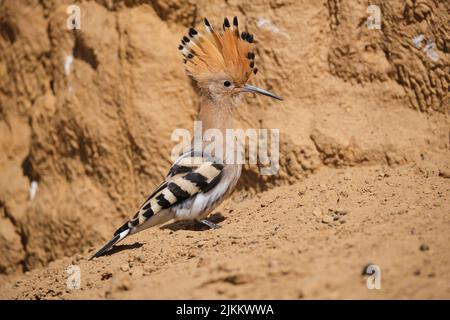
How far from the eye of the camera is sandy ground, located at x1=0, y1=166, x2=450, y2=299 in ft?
9.41

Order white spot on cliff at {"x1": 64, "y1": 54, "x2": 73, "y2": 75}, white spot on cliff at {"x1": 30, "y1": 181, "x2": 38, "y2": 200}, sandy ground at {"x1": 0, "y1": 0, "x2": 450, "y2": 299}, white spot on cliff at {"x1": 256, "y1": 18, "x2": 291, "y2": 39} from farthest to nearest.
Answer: white spot on cliff at {"x1": 30, "y1": 181, "x2": 38, "y2": 200}
white spot on cliff at {"x1": 64, "y1": 54, "x2": 73, "y2": 75}
white spot on cliff at {"x1": 256, "y1": 18, "x2": 291, "y2": 39}
sandy ground at {"x1": 0, "y1": 0, "x2": 450, "y2": 299}

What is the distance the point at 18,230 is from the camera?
6281mm

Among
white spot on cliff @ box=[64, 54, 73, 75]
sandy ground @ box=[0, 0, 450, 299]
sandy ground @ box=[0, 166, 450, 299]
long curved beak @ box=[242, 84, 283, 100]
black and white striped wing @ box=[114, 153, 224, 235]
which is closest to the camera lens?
sandy ground @ box=[0, 166, 450, 299]

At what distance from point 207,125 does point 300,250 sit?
1919mm

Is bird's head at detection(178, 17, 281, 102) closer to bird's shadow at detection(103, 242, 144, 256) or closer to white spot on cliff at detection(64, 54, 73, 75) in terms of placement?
bird's shadow at detection(103, 242, 144, 256)

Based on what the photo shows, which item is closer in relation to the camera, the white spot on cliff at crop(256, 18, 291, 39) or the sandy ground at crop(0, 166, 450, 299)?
the sandy ground at crop(0, 166, 450, 299)

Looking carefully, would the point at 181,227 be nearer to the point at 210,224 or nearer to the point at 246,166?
the point at 210,224

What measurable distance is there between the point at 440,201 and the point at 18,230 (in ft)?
13.5

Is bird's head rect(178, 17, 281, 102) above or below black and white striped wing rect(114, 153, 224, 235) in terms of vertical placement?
above

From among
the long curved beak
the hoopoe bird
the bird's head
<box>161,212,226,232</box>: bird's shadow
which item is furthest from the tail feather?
the long curved beak

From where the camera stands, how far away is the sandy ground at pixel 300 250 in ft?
9.41

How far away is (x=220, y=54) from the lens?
492 cm

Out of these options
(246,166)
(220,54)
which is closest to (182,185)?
(246,166)

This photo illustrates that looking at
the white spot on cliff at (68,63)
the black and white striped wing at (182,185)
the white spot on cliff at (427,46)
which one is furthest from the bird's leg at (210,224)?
the white spot on cliff at (68,63)
